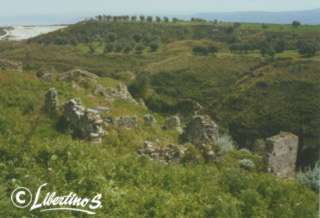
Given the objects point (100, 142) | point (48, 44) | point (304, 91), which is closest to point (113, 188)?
point (100, 142)

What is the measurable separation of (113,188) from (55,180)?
1.14 metres

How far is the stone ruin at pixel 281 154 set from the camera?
2143 centimetres

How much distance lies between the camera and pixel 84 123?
17797mm

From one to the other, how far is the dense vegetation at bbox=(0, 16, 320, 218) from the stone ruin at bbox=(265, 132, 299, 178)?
64 centimetres

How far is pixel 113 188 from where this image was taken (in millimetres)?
10742

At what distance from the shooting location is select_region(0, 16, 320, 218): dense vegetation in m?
11.0

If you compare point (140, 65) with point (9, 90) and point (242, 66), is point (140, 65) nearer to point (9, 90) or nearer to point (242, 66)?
point (242, 66)

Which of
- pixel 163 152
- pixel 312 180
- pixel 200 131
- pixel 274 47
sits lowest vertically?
pixel 274 47

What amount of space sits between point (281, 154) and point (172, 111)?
47935 mm

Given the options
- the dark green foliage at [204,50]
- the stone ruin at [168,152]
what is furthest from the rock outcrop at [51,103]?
the dark green foliage at [204,50]

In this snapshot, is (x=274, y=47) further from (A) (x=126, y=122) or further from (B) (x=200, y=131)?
(A) (x=126, y=122)

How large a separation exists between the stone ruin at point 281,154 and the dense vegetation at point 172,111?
0.64 m

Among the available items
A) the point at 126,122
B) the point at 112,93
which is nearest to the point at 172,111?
the point at 112,93

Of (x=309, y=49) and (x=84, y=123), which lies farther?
(x=309, y=49)
